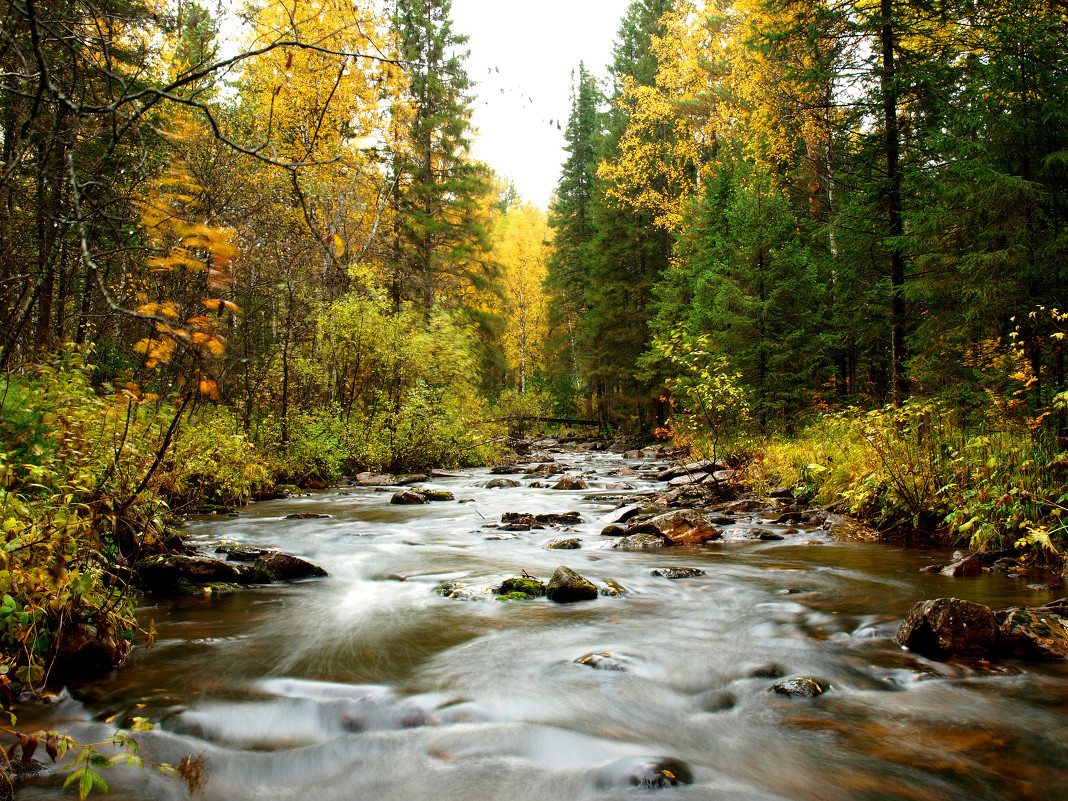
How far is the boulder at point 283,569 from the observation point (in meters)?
5.84

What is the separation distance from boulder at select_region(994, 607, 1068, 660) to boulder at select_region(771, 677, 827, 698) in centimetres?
125

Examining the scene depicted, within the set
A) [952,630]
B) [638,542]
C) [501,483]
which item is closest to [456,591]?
[638,542]

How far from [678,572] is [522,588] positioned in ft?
5.31

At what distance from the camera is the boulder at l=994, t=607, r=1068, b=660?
12.5 ft

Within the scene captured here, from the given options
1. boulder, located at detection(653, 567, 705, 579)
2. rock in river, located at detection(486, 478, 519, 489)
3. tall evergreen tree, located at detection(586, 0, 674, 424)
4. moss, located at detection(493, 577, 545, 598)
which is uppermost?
tall evergreen tree, located at detection(586, 0, 674, 424)

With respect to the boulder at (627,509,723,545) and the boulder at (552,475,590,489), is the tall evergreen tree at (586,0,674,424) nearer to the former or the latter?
the boulder at (552,475,590,489)

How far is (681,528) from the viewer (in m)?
8.02

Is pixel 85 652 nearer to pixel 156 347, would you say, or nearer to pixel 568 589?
pixel 156 347

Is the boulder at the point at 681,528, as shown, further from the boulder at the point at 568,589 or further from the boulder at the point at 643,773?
the boulder at the point at 643,773

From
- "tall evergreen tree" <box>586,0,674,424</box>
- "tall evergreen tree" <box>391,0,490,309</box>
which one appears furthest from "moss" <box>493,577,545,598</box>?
"tall evergreen tree" <box>586,0,674,424</box>

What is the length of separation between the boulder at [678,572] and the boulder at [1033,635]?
257cm

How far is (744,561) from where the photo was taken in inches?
265

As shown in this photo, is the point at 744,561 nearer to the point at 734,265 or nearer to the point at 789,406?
the point at 789,406

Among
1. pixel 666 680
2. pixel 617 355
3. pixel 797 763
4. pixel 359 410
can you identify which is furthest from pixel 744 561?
pixel 617 355
